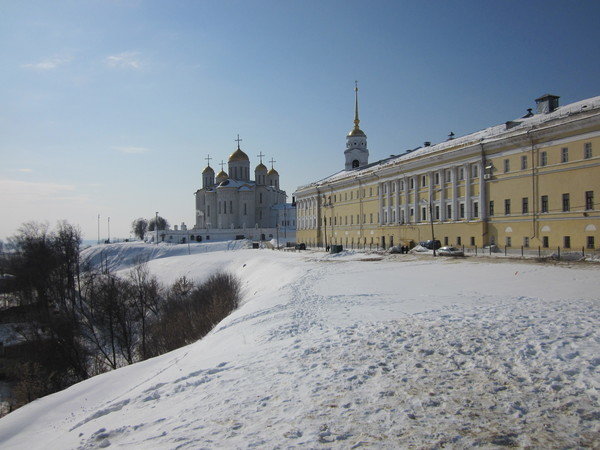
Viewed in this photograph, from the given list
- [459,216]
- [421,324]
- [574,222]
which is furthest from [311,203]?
[421,324]

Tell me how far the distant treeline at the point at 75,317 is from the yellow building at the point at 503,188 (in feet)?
71.6

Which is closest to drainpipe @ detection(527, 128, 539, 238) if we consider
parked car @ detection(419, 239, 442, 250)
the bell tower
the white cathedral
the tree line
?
parked car @ detection(419, 239, 442, 250)

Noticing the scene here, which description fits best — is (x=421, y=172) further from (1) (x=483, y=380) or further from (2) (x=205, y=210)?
(2) (x=205, y=210)

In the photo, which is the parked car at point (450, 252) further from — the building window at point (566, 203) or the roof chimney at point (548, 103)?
the roof chimney at point (548, 103)

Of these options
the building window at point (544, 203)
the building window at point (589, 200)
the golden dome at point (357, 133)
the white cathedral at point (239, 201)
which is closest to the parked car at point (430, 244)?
the building window at point (544, 203)

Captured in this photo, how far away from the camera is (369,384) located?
8.44 metres

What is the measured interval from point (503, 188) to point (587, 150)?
8.01 m

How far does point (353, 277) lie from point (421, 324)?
14.6 metres

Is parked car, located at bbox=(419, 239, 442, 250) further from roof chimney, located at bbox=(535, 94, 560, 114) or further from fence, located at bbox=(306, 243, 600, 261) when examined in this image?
roof chimney, located at bbox=(535, 94, 560, 114)

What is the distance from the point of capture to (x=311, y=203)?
77.8m

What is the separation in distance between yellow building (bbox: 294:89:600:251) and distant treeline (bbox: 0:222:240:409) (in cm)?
2182

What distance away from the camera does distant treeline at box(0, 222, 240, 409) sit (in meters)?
31.4

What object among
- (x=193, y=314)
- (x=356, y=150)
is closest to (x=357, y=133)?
(x=356, y=150)

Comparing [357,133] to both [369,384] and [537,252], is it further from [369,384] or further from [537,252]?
[369,384]
